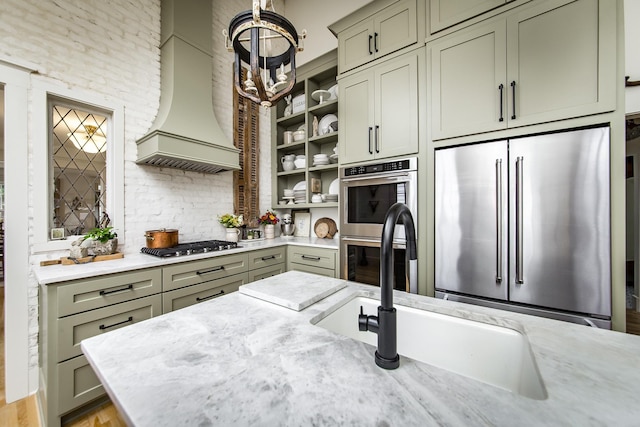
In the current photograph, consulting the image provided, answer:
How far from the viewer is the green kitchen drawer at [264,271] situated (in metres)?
2.55

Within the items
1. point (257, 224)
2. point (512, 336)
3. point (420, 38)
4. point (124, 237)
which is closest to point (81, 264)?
point (124, 237)

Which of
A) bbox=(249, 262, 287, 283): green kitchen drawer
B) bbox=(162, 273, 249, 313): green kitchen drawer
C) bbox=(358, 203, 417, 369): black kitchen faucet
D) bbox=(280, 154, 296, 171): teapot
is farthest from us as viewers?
bbox=(280, 154, 296, 171): teapot

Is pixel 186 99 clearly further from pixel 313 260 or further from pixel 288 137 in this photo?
pixel 313 260

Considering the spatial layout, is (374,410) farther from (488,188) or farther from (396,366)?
(488,188)

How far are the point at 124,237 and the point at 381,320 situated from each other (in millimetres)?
2493

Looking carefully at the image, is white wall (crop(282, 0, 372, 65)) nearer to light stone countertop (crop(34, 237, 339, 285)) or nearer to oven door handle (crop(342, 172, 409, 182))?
oven door handle (crop(342, 172, 409, 182))

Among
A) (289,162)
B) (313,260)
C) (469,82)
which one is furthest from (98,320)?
(469,82)

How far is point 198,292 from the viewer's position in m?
2.09

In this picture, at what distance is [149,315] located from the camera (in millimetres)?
1806

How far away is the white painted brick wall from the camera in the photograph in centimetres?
179

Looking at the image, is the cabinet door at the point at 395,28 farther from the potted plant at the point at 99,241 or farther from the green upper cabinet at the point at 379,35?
the potted plant at the point at 99,241

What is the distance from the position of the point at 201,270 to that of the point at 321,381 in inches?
74.5

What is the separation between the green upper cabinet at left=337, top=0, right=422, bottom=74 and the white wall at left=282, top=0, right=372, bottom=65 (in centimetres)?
96

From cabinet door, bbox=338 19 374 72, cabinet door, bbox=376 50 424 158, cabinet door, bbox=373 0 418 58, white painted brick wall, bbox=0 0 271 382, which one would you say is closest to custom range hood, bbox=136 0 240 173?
white painted brick wall, bbox=0 0 271 382
